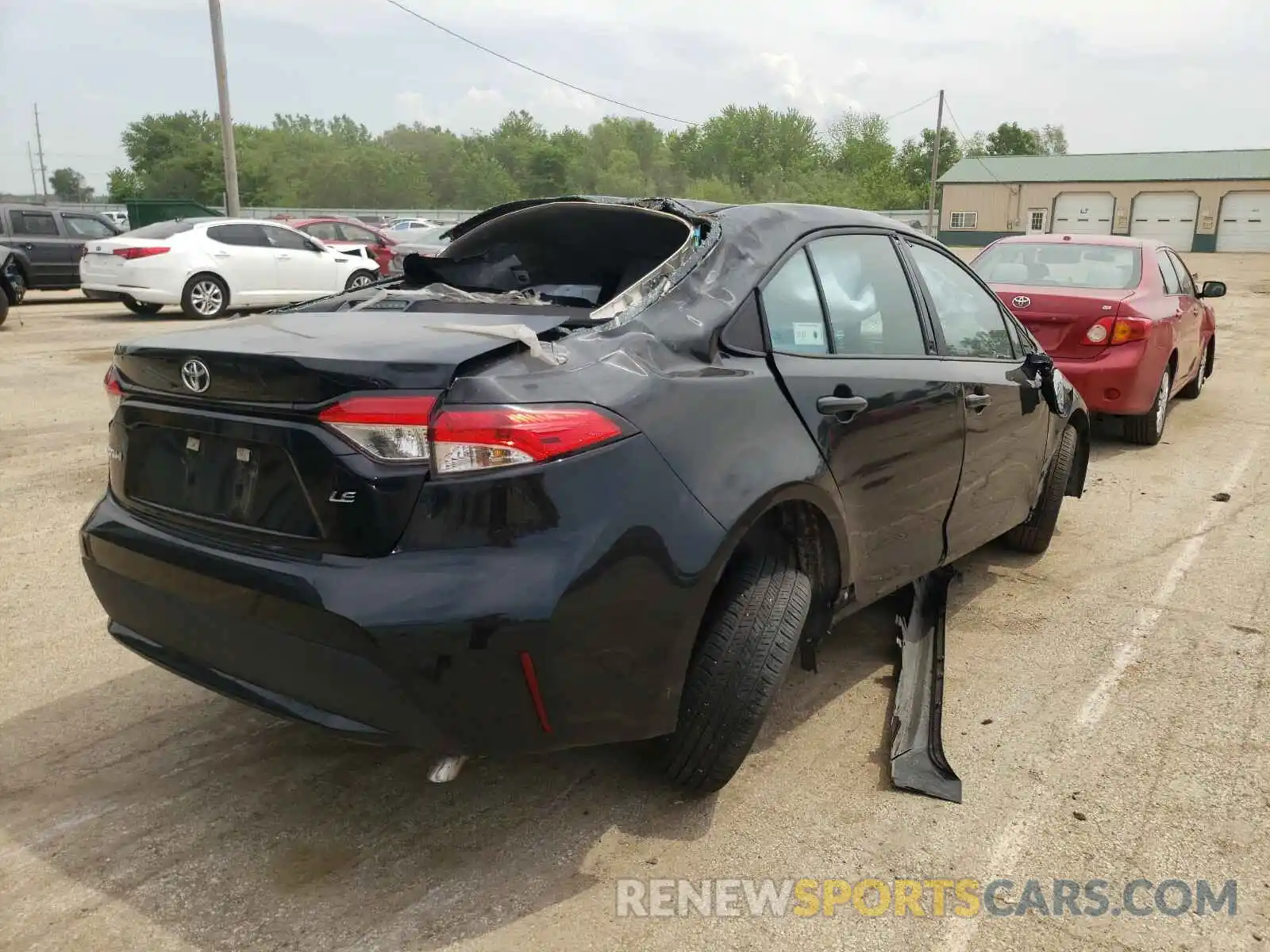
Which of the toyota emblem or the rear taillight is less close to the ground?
the toyota emblem

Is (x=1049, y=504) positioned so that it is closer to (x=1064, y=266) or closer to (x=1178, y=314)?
(x=1064, y=266)

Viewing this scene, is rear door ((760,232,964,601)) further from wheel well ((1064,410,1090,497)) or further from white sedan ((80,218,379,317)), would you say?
white sedan ((80,218,379,317))

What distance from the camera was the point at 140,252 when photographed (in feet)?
46.2

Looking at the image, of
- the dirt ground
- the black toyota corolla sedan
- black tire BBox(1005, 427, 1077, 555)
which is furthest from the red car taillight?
the black toyota corolla sedan

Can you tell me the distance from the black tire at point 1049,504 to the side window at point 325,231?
17.7 meters

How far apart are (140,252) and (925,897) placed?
47.5 feet

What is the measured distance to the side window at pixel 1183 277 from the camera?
8.58 metres

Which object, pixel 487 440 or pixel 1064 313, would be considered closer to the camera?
pixel 487 440

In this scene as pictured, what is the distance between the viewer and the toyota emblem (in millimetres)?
2523

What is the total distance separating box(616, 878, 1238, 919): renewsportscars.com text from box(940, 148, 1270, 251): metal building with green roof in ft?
185

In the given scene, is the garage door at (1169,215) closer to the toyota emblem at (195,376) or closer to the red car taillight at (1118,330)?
the red car taillight at (1118,330)

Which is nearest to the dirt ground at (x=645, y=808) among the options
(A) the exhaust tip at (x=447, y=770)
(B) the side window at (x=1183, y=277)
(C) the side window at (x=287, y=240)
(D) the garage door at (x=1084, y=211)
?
(A) the exhaust tip at (x=447, y=770)

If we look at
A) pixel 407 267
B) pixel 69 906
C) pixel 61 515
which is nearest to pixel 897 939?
pixel 69 906

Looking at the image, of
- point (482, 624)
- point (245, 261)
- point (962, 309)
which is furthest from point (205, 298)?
point (482, 624)
